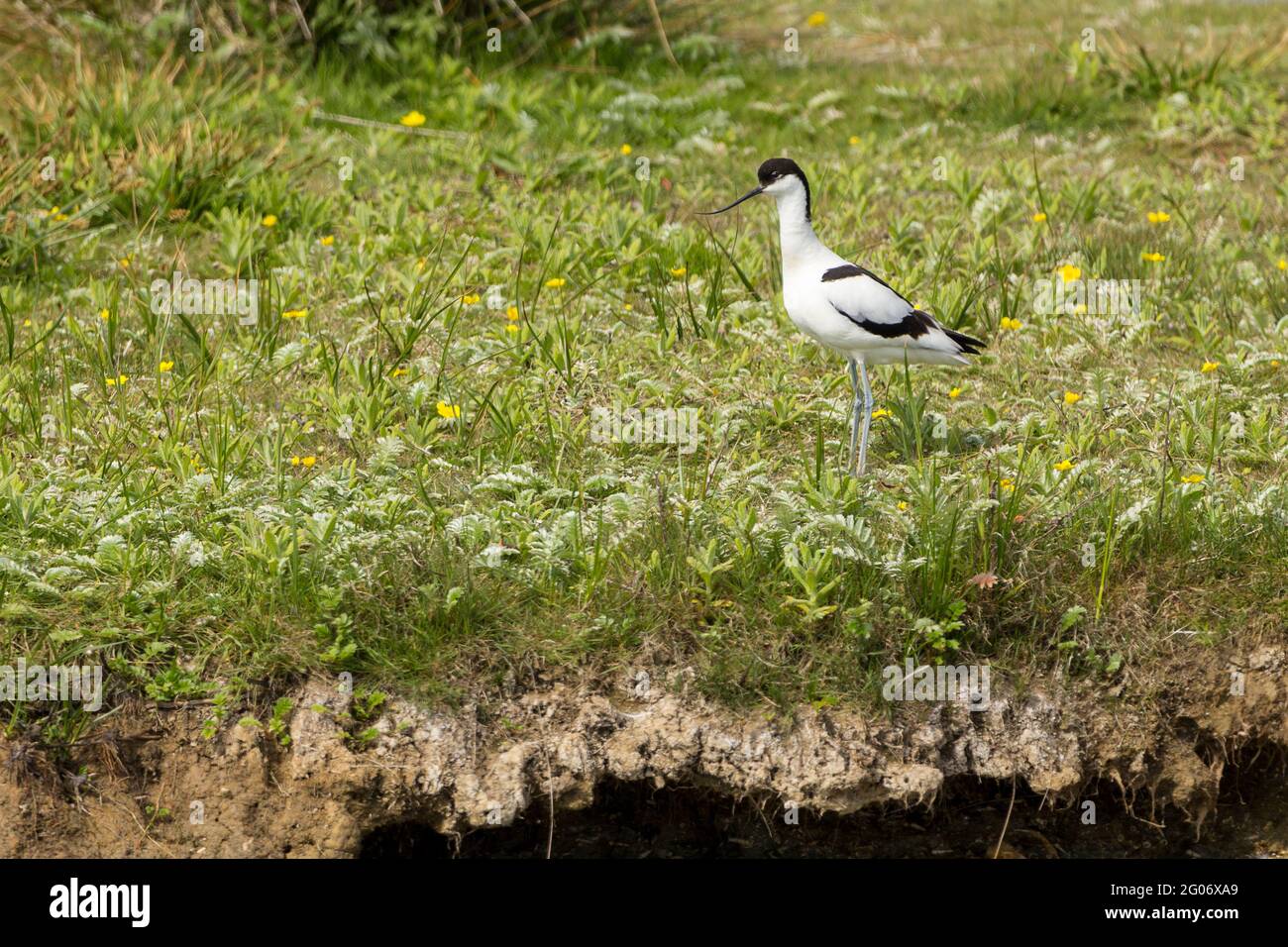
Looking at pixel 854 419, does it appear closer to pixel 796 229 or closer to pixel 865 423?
pixel 865 423

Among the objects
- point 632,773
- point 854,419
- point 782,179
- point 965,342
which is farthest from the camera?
point 782,179

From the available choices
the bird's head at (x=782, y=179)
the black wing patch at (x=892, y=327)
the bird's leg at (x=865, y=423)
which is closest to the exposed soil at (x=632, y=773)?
the bird's leg at (x=865, y=423)

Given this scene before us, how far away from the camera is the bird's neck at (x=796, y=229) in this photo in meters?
5.81

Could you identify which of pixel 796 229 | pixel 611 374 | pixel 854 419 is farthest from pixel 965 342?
pixel 611 374

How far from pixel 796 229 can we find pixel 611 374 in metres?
1.05

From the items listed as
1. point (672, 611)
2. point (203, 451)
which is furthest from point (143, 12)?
point (672, 611)

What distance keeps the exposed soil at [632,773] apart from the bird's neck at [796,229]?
1873 mm

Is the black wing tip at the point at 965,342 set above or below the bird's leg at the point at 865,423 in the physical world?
above

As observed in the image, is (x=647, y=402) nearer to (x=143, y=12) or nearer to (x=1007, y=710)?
(x=1007, y=710)

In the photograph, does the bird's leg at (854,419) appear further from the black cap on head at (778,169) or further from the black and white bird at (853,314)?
the black cap on head at (778,169)

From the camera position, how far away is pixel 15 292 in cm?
695

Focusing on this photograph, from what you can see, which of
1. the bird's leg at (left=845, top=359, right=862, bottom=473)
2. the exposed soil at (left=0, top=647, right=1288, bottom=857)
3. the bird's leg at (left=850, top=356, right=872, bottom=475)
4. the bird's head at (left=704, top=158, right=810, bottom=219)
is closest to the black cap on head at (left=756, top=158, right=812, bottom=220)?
the bird's head at (left=704, top=158, right=810, bottom=219)

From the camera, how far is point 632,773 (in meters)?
4.71

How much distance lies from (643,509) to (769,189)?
5.12 ft
